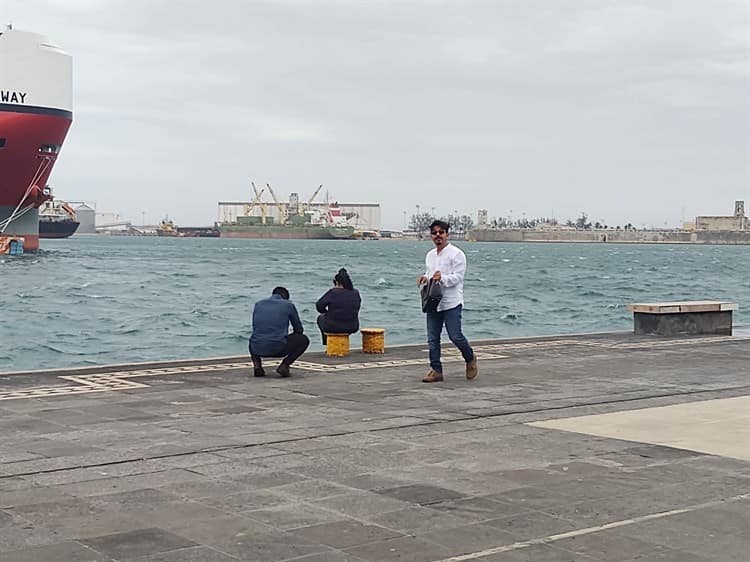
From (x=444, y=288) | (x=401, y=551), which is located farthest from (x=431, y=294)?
(x=401, y=551)

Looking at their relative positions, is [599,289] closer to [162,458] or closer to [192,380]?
[192,380]

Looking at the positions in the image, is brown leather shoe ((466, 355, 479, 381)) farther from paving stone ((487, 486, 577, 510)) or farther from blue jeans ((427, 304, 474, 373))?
paving stone ((487, 486, 577, 510))

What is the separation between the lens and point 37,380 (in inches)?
453

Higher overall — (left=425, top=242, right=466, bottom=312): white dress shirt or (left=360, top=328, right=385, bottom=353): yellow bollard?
(left=425, top=242, right=466, bottom=312): white dress shirt

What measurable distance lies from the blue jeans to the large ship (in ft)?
→ 201

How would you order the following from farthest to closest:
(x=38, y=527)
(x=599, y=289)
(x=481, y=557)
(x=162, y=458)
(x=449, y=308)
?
(x=599, y=289), (x=449, y=308), (x=162, y=458), (x=38, y=527), (x=481, y=557)

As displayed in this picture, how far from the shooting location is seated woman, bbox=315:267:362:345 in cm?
1391

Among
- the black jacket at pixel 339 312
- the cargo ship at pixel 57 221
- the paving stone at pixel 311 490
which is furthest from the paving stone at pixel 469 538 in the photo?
the cargo ship at pixel 57 221

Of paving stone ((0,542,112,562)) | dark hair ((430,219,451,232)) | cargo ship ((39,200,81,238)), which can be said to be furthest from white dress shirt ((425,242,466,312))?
cargo ship ((39,200,81,238))

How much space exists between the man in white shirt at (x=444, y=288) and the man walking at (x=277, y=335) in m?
1.37

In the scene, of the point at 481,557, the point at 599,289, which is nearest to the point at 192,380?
the point at 481,557

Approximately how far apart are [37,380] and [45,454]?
4.08 m

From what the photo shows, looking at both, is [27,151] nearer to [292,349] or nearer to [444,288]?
[292,349]

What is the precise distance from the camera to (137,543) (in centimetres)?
549
